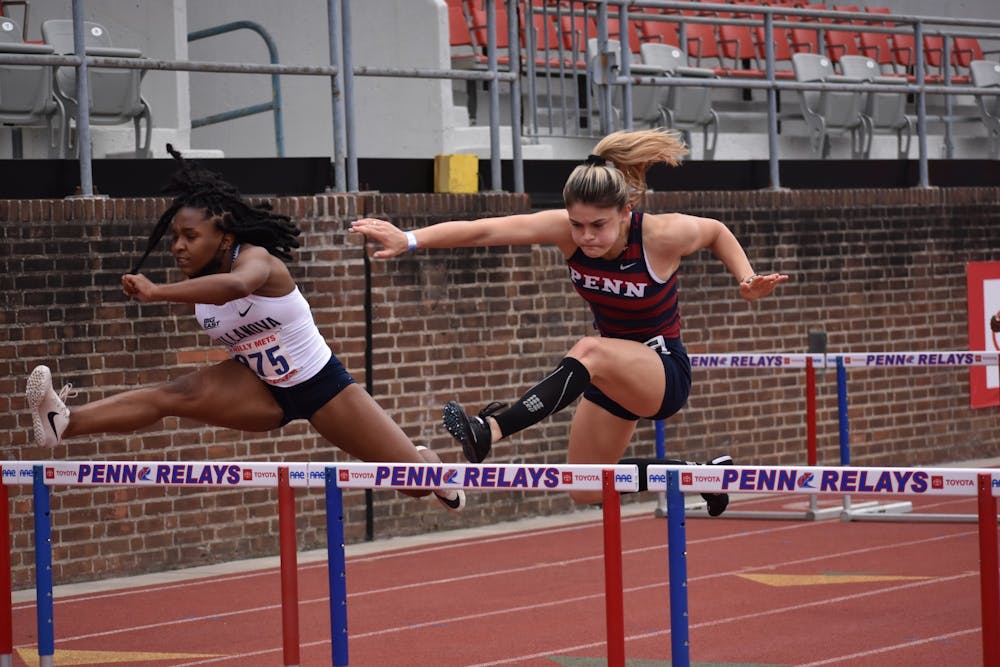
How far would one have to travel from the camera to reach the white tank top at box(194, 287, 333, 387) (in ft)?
23.6

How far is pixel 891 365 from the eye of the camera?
38.6 ft

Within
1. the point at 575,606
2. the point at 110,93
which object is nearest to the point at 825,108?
the point at 110,93

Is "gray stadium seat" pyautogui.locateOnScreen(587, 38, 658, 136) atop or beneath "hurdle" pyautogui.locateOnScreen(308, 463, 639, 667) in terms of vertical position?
atop

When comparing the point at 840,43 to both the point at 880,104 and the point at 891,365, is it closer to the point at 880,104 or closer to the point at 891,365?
the point at 880,104

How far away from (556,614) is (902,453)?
746 cm

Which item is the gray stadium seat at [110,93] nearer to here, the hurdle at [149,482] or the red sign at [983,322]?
the hurdle at [149,482]

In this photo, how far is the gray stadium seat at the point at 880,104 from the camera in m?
18.1

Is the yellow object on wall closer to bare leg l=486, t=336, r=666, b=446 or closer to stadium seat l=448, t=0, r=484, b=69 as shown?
stadium seat l=448, t=0, r=484, b=69

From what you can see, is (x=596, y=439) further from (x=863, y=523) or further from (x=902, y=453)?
(x=902, y=453)

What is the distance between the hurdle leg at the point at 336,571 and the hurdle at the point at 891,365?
19.6ft

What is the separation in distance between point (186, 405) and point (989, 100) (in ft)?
48.0

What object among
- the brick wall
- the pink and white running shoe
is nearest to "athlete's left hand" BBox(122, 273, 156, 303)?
the pink and white running shoe

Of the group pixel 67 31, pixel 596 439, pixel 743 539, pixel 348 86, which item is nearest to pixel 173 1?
pixel 67 31

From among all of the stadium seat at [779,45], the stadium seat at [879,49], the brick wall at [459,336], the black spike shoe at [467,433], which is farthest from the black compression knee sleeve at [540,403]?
the stadium seat at [879,49]
